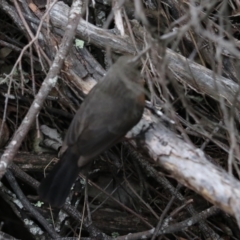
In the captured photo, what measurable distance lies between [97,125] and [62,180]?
35 centimetres

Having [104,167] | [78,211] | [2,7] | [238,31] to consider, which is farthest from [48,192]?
[238,31]

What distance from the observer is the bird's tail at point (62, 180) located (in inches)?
123

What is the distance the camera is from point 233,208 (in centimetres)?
230

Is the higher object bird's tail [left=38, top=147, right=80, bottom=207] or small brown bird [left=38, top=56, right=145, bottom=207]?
small brown bird [left=38, top=56, right=145, bottom=207]

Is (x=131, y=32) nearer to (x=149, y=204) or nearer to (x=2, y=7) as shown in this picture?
(x=2, y=7)

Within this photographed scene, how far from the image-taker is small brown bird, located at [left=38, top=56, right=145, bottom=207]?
3.01 meters

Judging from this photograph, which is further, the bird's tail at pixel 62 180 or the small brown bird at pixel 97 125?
the bird's tail at pixel 62 180

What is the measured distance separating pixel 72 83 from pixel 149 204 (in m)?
0.95

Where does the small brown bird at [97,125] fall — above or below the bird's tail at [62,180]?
above

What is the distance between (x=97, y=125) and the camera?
3.06 m

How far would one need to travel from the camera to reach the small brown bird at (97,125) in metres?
3.01

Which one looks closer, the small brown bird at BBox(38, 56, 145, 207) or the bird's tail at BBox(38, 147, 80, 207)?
the small brown bird at BBox(38, 56, 145, 207)

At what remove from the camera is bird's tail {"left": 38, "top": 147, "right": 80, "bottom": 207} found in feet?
10.2

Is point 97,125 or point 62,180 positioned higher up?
point 97,125
